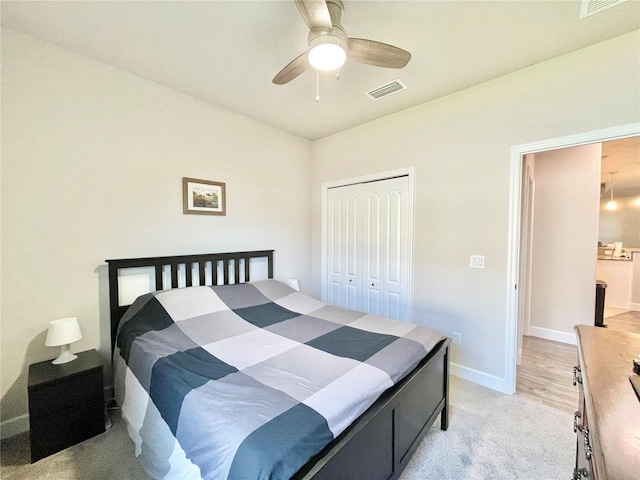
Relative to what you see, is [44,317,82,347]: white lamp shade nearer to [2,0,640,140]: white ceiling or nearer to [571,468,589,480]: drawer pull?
[2,0,640,140]: white ceiling

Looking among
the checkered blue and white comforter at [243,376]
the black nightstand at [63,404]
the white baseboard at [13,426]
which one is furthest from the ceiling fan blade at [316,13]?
the white baseboard at [13,426]

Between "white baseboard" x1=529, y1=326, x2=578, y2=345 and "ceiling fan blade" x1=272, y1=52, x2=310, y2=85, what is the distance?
4436 mm

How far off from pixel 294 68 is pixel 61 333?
2.39 metres

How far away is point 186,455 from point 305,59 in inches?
84.6

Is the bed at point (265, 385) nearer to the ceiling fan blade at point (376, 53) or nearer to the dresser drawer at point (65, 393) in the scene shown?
the dresser drawer at point (65, 393)

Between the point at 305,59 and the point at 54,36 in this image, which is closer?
the point at 305,59

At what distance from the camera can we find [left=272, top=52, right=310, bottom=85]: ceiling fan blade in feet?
5.36

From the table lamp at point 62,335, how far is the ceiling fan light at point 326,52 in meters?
2.38

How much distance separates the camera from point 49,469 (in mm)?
1562

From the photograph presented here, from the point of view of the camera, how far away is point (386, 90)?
2527 mm

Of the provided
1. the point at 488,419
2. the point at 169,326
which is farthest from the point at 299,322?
the point at 488,419

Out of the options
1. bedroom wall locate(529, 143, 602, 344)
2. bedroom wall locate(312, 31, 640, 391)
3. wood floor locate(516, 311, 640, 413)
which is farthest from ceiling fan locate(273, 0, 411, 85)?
bedroom wall locate(529, 143, 602, 344)

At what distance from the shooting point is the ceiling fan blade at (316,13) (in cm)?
122

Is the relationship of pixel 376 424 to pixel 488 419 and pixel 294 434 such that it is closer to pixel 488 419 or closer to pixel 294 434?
pixel 294 434
